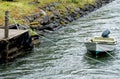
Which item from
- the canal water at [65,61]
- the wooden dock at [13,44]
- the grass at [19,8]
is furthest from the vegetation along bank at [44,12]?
the wooden dock at [13,44]

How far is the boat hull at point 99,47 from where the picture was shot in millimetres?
33312

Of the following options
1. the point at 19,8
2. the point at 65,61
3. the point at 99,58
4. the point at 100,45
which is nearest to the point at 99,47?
the point at 100,45

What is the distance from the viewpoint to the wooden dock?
3161 cm

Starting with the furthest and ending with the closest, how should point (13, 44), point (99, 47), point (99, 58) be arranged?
point (99, 47)
point (99, 58)
point (13, 44)

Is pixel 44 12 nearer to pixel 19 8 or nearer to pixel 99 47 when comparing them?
pixel 19 8

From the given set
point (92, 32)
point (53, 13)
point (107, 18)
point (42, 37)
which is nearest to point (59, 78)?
point (42, 37)

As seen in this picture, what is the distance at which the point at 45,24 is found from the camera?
44531mm

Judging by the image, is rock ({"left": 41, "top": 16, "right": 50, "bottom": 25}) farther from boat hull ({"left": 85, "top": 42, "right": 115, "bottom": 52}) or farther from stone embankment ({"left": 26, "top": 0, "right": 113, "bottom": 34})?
boat hull ({"left": 85, "top": 42, "right": 115, "bottom": 52})

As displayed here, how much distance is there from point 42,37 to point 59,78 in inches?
532

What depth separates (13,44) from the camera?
32.8 m

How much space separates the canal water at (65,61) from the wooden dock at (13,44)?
28.7 inches

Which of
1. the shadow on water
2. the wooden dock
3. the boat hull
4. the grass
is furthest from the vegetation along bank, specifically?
the shadow on water

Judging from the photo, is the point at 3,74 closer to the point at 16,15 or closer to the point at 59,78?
the point at 59,78

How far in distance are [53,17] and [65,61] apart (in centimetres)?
1602
